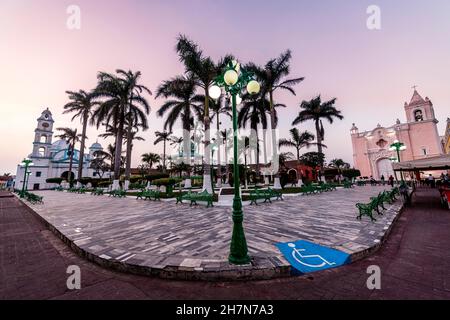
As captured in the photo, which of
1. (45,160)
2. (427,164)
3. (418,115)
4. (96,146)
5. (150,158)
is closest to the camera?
(427,164)

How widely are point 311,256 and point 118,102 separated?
2480 centimetres

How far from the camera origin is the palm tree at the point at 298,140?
29609 mm

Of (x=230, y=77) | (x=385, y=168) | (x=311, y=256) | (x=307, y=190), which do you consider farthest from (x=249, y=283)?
(x=385, y=168)

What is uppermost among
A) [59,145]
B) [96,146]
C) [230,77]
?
[96,146]

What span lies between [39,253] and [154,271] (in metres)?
3.42

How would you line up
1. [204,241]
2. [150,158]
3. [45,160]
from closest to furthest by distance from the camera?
[204,241]
[45,160]
[150,158]

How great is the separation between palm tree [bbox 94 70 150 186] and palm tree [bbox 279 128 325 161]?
21.2 m

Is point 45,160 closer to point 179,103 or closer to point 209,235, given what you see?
point 179,103

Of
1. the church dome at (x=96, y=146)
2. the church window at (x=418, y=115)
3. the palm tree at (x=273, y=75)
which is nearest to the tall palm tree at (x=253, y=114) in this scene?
the palm tree at (x=273, y=75)

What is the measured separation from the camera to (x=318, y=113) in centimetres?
2548
